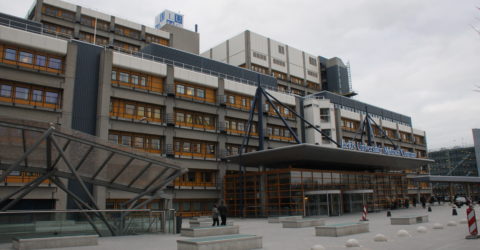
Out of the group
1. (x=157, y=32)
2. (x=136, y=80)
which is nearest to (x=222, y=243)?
(x=136, y=80)

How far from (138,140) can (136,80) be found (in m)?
6.86

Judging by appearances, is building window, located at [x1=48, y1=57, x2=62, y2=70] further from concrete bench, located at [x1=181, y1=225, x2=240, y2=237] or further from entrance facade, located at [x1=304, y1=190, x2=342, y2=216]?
entrance facade, located at [x1=304, y1=190, x2=342, y2=216]

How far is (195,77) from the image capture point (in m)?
49.8

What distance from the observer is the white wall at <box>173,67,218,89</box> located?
48303 mm

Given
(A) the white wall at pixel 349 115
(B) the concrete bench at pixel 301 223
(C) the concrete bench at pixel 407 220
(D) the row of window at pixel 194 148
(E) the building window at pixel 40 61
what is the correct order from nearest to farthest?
(C) the concrete bench at pixel 407 220, (B) the concrete bench at pixel 301 223, (E) the building window at pixel 40 61, (D) the row of window at pixel 194 148, (A) the white wall at pixel 349 115

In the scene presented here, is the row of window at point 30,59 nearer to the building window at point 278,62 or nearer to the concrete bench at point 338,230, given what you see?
the concrete bench at point 338,230

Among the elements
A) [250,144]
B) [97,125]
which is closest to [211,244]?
[97,125]

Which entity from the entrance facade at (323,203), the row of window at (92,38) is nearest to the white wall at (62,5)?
the row of window at (92,38)

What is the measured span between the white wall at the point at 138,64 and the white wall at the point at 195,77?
183 cm

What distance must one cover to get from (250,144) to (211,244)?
40264 mm

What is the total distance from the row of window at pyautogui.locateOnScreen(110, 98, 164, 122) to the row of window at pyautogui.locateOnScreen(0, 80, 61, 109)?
589 cm

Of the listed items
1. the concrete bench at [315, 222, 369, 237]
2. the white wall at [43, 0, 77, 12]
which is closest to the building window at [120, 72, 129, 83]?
the concrete bench at [315, 222, 369, 237]

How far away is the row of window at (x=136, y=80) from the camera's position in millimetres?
44219

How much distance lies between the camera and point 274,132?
59.4 meters
